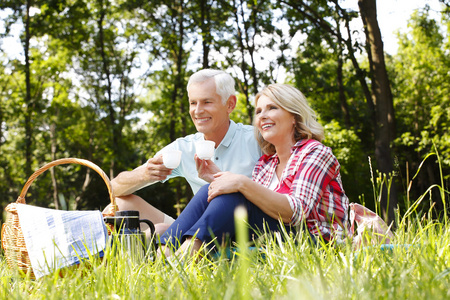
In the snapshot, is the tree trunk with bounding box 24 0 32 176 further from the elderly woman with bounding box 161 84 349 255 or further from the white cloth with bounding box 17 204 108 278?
the white cloth with bounding box 17 204 108 278

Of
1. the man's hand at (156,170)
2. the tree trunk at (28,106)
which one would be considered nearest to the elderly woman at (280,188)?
the man's hand at (156,170)

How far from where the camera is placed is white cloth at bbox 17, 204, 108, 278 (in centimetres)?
234

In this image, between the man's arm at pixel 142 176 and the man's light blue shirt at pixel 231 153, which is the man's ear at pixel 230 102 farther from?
the man's arm at pixel 142 176

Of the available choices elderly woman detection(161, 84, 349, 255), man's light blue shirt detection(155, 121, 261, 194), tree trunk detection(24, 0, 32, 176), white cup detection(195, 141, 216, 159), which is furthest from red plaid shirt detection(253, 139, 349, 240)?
tree trunk detection(24, 0, 32, 176)

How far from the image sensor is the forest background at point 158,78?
13906 mm

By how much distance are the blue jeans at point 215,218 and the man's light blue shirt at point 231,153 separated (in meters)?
1.06

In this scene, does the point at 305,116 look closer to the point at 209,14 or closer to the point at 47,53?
the point at 209,14

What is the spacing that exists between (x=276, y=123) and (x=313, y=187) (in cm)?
64

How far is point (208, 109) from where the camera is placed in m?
4.03

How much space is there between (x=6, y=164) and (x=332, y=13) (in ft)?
40.6

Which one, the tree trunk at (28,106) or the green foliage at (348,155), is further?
the green foliage at (348,155)

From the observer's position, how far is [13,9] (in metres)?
13.8

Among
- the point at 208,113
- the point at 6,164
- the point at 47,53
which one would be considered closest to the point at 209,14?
the point at 47,53

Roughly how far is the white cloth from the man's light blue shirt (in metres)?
1.53
